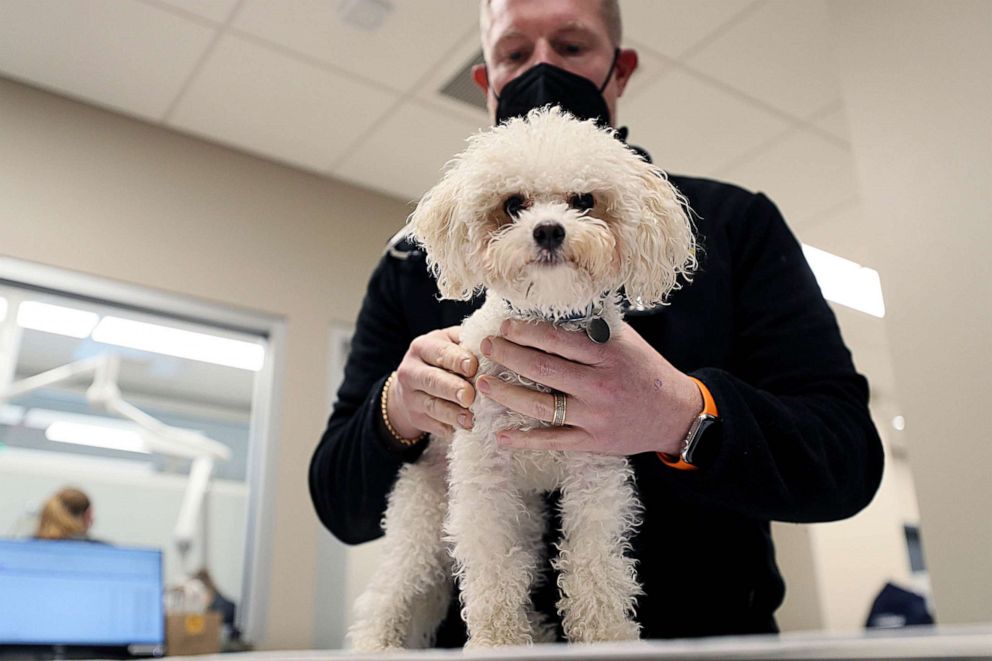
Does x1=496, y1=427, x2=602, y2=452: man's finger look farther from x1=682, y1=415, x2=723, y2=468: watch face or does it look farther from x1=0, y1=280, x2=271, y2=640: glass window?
x1=0, y1=280, x2=271, y2=640: glass window

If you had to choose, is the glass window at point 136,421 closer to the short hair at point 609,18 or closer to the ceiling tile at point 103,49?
the ceiling tile at point 103,49

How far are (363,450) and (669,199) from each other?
446mm

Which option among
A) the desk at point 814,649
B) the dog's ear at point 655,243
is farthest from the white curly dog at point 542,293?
the desk at point 814,649

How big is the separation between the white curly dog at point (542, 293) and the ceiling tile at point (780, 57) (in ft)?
6.82

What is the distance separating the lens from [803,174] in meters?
3.50

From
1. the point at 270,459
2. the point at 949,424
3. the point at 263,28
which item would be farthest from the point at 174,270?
the point at 949,424

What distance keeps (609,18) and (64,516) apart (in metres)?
2.56

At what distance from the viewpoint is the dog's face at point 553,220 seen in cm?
71

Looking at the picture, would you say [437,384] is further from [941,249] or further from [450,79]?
[450,79]

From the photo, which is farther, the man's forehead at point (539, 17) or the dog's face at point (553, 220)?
the man's forehead at point (539, 17)

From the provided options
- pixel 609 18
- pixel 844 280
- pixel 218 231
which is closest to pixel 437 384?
pixel 609 18

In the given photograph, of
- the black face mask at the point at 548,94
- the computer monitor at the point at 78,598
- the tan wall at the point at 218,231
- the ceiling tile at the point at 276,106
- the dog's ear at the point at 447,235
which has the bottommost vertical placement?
the computer monitor at the point at 78,598

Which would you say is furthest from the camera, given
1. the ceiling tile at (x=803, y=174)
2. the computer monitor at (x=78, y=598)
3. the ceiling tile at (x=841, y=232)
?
the ceiling tile at (x=841, y=232)

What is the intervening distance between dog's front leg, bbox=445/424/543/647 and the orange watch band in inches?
5.9
